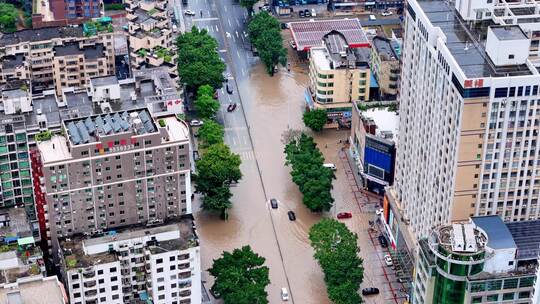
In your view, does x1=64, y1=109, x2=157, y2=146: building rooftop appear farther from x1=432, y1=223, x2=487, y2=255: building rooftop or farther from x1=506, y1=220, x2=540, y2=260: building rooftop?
x1=506, y1=220, x2=540, y2=260: building rooftop

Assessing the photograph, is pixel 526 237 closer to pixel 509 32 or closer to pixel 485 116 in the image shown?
pixel 485 116

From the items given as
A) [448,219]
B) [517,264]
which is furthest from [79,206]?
[517,264]

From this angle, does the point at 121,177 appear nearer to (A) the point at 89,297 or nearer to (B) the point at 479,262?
(A) the point at 89,297

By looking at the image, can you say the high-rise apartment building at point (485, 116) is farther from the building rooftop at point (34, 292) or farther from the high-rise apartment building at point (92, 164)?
the building rooftop at point (34, 292)

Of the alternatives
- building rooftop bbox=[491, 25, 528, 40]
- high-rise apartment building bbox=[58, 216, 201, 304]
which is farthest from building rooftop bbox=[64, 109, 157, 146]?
building rooftop bbox=[491, 25, 528, 40]

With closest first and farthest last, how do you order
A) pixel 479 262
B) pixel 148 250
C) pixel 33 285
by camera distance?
pixel 479 262 < pixel 33 285 < pixel 148 250
